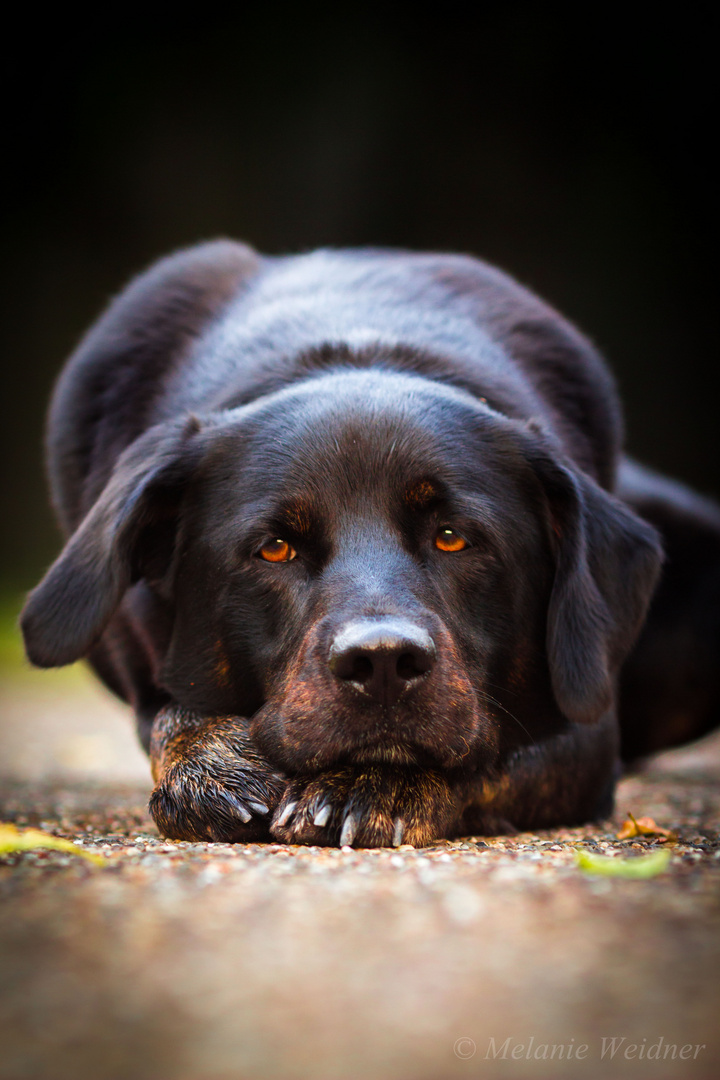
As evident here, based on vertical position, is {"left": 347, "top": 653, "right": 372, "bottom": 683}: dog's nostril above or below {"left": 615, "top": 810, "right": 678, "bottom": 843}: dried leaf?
above

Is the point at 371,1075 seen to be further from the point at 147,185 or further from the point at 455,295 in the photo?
the point at 147,185

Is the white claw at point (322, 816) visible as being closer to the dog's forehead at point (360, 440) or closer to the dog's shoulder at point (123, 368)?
the dog's forehead at point (360, 440)

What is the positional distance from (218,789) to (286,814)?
198mm

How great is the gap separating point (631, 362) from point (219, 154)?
5385 mm

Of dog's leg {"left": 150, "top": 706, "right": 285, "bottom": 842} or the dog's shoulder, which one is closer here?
dog's leg {"left": 150, "top": 706, "right": 285, "bottom": 842}

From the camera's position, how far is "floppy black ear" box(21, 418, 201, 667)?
110 inches

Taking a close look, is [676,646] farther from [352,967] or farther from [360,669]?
[352,967]

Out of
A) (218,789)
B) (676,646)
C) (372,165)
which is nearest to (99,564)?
(218,789)

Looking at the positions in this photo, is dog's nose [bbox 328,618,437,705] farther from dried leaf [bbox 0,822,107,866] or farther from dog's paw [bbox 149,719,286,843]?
dried leaf [bbox 0,822,107,866]

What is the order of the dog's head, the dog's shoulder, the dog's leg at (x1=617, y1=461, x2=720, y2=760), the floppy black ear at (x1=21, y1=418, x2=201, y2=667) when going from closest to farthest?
the dog's head, the floppy black ear at (x1=21, y1=418, x2=201, y2=667), the dog's shoulder, the dog's leg at (x1=617, y1=461, x2=720, y2=760)

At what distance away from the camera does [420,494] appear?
2.75 metres

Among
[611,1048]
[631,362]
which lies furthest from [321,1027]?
[631,362]

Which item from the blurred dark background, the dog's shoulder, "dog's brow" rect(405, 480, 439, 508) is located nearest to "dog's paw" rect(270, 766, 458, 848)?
"dog's brow" rect(405, 480, 439, 508)

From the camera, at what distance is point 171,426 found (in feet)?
9.95
